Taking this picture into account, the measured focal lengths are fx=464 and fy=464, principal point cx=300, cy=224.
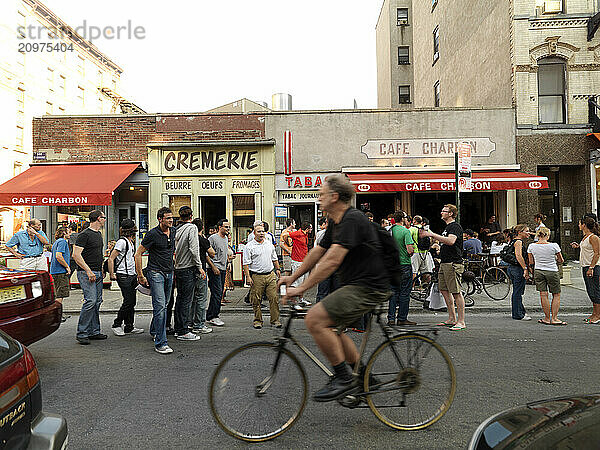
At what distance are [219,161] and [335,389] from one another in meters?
12.8

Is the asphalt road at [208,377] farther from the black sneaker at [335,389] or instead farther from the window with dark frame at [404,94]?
the window with dark frame at [404,94]

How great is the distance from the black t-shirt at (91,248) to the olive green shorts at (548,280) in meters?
7.12

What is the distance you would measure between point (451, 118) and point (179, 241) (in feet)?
37.9

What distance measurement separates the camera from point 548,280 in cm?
783

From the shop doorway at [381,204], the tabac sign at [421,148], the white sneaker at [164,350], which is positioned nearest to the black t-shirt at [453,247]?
the white sneaker at [164,350]

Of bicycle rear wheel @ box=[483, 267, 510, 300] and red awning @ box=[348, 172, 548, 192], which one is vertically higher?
red awning @ box=[348, 172, 548, 192]

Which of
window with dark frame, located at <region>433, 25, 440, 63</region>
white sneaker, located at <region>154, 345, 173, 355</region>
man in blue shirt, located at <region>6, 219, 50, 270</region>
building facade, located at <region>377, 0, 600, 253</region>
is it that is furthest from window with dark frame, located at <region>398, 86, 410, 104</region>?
white sneaker, located at <region>154, 345, 173, 355</region>

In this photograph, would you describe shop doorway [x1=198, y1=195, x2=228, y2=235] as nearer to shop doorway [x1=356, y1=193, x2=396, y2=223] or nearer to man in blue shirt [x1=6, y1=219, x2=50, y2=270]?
shop doorway [x1=356, y1=193, x2=396, y2=223]

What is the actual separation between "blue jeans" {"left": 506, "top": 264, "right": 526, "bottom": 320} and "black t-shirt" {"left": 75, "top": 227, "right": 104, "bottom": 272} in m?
6.96

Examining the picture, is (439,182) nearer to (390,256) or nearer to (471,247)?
(471,247)

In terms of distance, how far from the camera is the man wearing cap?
684 centimetres

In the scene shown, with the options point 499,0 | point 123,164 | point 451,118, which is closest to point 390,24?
point 499,0

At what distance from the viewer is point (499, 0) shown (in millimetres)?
16188

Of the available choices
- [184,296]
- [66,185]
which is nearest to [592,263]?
[184,296]
